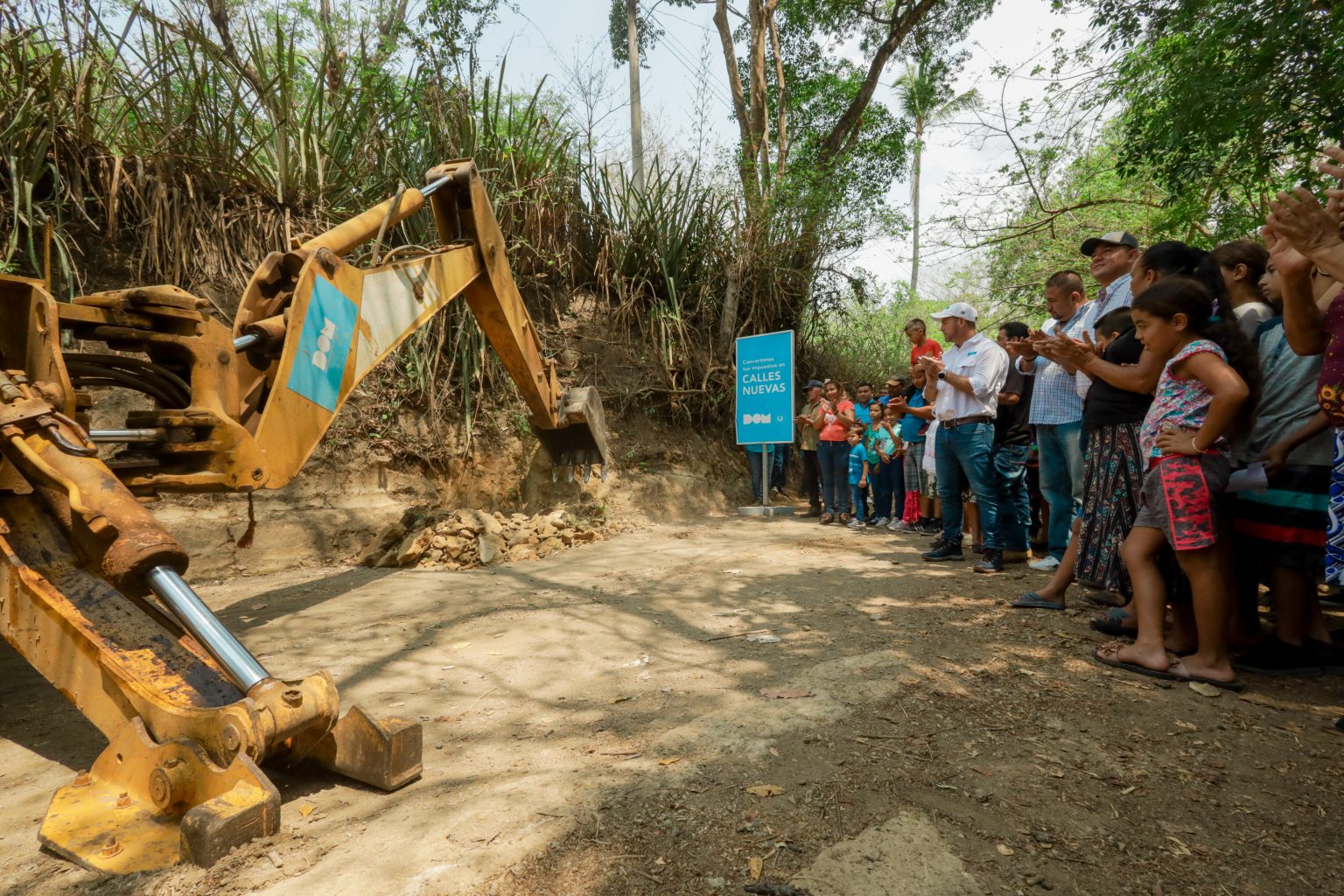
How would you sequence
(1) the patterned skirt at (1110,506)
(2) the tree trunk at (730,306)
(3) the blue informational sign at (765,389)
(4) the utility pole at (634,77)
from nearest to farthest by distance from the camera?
1. (1) the patterned skirt at (1110,506)
2. (3) the blue informational sign at (765,389)
3. (2) the tree trunk at (730,306)
4. (4) the utility pole at (634,77)

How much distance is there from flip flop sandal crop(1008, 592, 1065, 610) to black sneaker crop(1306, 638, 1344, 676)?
3.11 feet

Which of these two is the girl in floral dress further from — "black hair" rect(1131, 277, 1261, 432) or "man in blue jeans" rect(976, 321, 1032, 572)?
"man in blue jeans" rect(976, 321, 1032, 572)

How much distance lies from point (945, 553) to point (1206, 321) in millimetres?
2558

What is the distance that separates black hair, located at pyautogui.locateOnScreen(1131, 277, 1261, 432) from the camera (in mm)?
2635

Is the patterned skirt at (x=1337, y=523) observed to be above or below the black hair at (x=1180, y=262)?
below

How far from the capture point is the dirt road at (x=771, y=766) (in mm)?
1504

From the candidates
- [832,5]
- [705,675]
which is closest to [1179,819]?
[705,675]

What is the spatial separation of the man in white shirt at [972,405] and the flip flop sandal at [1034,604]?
2.84 feet

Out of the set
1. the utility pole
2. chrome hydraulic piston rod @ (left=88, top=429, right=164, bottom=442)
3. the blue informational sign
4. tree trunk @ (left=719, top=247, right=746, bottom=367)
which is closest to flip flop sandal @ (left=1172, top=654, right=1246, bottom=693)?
chrome hydraulic piston rod @ (left=88, top=429, right=164, bottom=442)

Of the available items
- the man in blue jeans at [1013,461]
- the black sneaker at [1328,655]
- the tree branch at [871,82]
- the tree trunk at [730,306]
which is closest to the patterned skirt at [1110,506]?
the black sneaker at [1328,655]

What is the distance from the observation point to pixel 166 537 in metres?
1.85

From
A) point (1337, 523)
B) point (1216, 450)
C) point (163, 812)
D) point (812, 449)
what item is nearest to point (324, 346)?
point (163, 812)

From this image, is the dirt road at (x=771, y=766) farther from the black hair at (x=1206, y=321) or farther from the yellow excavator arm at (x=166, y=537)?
the black hair at (x=1206, y=321)

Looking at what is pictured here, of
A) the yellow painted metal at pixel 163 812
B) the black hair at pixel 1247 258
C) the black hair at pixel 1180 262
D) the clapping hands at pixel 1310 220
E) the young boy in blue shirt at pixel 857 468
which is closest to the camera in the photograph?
the yellow painted metal at pixel 163 812
